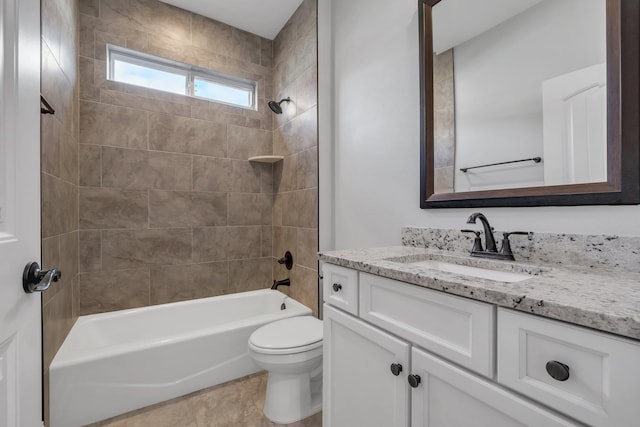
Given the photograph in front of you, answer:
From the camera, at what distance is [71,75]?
5.83 feet

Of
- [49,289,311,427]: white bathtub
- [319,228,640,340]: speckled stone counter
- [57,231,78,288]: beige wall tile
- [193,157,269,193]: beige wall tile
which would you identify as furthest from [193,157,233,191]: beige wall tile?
[319,228,640,340]: speckled stone counter

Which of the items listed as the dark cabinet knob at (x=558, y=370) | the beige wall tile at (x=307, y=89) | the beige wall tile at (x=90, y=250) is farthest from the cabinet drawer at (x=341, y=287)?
the beige wall tile at (x=90, y=250)

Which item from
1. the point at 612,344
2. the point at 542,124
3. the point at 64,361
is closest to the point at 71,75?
the point at 64,361

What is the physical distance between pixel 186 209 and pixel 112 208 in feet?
1.68

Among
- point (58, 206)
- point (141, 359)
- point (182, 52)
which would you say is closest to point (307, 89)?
point (182, 52)

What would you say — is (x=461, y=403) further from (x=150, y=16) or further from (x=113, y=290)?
(x=150, y=16)

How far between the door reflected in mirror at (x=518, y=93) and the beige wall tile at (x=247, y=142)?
1.77 m

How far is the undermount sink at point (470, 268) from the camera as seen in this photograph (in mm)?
932

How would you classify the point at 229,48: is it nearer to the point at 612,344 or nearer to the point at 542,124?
the point at 542,124

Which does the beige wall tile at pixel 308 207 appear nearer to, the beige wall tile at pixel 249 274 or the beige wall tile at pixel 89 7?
the beige wall tile at pixel 249 274

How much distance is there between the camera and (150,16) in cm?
221

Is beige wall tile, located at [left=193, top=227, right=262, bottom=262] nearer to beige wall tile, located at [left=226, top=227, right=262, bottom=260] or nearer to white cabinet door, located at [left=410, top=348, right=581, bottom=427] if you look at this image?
beige wall tile, located at [left=226, top=227, right=262, bottom=260]

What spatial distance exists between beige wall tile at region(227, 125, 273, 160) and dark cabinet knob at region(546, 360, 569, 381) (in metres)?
2.53

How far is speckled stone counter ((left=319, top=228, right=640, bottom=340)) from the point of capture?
0.49 m
